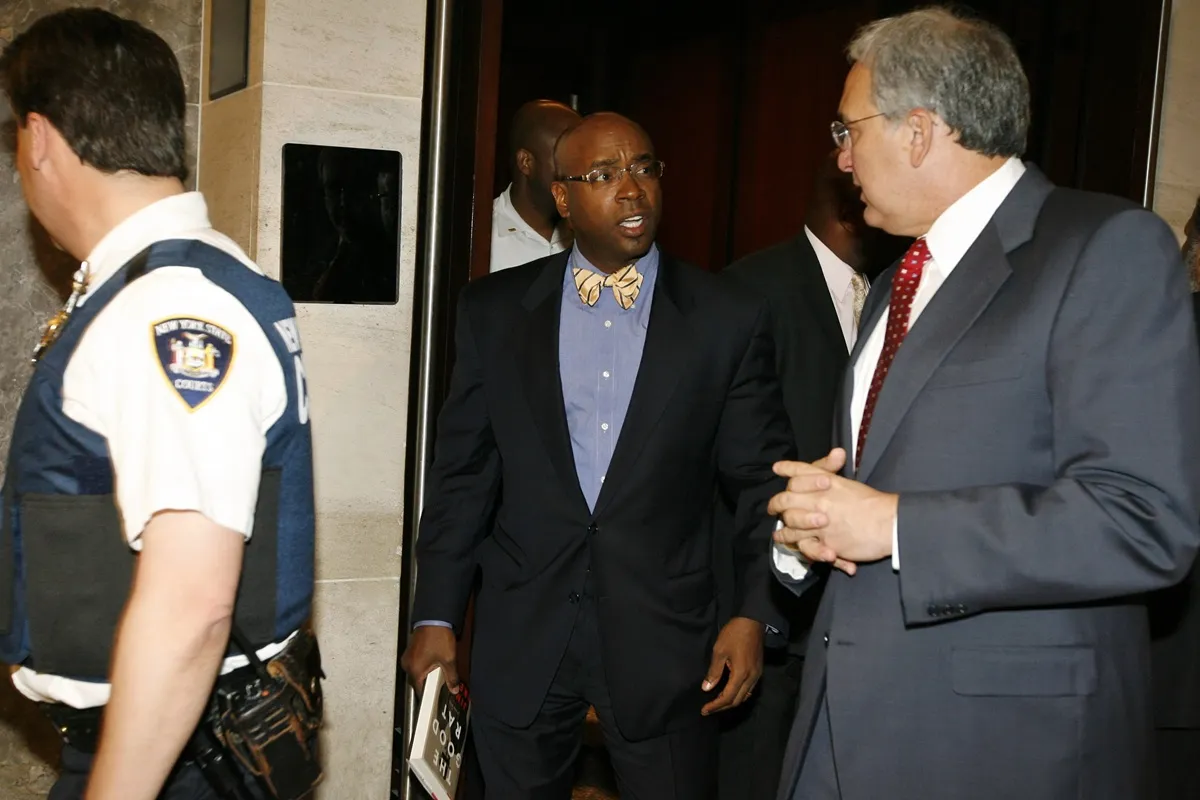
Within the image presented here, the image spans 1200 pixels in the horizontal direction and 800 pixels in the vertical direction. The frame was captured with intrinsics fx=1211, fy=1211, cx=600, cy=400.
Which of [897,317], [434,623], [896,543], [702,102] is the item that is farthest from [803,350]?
[702,102]

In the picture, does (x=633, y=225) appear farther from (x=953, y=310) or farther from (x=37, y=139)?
(x=37, y=139)

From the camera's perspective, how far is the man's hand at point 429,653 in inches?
101

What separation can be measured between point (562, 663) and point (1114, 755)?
119 cm

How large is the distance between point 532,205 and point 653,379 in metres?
1.85

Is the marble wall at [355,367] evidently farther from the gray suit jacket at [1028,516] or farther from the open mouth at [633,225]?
the gray suit jacket at [1028,516]

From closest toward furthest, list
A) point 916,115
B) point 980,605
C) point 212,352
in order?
1. point 212,352
2. point 980,605
3. point 916,115

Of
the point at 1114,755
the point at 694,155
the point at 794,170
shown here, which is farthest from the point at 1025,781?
the point at 694,155

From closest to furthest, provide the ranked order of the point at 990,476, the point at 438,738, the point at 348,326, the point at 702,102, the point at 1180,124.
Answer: the point at 990,476, the point at 438,738, the point at 348,326, the point at 1180,124, the point at 702,102

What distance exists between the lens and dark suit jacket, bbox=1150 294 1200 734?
7.72ft

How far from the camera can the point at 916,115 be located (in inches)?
72.8

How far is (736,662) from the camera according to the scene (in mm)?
2545

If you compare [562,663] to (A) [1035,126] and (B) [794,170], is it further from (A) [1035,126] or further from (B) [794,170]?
(B) [794,170]

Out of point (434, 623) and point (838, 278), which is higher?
point (838, 278)

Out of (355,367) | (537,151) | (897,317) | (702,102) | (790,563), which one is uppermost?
(702,102)
